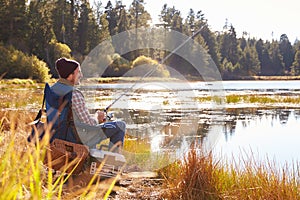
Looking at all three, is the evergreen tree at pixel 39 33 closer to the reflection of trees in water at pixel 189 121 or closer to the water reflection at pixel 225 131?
the reflection of trees in water at pixel 189 121

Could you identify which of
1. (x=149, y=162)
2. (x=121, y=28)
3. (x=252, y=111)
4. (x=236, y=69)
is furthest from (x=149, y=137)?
(x=236, y=69)

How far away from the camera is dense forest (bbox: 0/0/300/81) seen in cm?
3247

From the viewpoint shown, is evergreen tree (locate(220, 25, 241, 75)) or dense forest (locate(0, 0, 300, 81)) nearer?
dense forest (locate(0, 0, 300, 81))

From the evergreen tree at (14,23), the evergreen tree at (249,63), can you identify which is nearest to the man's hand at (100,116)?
the evergreen tree at (14,23)

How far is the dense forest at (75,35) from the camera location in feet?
107

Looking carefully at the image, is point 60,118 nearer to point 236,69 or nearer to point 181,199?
point 181,199

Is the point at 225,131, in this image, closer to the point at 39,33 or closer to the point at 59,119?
the point at 59,119

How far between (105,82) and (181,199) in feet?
104

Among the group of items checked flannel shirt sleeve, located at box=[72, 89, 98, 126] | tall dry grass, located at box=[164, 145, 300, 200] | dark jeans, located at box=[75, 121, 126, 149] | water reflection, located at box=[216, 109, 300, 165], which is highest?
checked flannel shirt sleeve, located at box=[72, 89, 98, 126]

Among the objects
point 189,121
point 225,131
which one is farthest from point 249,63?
point 225,131

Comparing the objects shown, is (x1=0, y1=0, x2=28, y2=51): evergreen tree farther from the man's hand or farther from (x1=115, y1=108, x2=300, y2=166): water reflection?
the man's hand

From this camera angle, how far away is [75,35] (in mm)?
47406

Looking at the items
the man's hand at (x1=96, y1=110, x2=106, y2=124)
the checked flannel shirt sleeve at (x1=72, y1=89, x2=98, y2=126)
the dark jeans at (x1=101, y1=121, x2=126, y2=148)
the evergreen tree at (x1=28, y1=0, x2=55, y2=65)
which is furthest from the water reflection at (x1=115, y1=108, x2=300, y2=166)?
the evergreen tree at (x1=28, y1=0, x2=55, y2=65)

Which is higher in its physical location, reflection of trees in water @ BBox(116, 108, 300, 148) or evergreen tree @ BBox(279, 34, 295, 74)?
evergreen tree @ BBox(279, 34, 295, 74)
